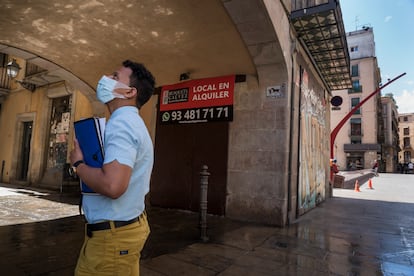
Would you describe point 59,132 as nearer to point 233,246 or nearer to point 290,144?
point 290,144

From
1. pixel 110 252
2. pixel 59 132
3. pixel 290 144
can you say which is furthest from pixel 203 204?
pixel 59 132

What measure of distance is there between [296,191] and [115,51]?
5.46 metres

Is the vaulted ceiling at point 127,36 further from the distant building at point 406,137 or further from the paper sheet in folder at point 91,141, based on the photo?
the distant building at point 406,137

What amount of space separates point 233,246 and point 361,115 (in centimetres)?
4062

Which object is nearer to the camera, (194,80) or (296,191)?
(296,191)

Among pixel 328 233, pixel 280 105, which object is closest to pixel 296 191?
pixel 328 233

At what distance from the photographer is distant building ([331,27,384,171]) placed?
36.8 metres

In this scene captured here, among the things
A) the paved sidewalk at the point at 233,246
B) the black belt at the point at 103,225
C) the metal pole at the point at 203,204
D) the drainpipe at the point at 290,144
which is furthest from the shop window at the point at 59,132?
the black belt at the point at 103,225

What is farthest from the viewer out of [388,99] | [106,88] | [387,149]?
[388,99]

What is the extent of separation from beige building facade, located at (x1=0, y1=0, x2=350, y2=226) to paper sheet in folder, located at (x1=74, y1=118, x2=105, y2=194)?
3586 millimetres

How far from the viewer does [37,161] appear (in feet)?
35.1

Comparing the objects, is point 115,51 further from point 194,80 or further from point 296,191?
point 296,191

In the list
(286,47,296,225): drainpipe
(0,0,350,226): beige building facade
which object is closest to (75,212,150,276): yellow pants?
(0,0,350,226): beige building facade

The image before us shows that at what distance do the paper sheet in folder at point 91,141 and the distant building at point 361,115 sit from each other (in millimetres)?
41084
